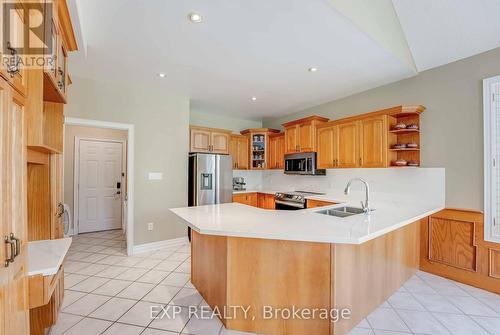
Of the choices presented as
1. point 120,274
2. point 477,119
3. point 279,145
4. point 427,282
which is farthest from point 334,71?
point 120,274

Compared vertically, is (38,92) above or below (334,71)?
below

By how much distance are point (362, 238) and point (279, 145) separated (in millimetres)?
3633

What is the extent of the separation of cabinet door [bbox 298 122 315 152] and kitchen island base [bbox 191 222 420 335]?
7.79 feet

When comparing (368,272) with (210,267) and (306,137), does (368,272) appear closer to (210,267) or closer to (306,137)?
(210,267)

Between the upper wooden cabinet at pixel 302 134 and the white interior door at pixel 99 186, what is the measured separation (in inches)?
146

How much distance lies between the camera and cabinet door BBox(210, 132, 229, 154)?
453 cm

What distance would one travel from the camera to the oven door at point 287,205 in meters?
3.91

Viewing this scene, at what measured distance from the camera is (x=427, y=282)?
2.63 m

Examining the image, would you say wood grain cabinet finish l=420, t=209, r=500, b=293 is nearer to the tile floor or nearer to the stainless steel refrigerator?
the tile floor

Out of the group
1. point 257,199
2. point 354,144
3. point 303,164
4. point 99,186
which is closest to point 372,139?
point 354,144

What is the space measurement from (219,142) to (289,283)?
3.34 m

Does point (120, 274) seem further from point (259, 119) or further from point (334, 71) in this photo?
point (259, 119)

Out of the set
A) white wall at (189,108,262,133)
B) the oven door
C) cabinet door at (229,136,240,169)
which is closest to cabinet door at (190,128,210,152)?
white wall at (189,108,262,133)

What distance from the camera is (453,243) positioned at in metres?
2.68
